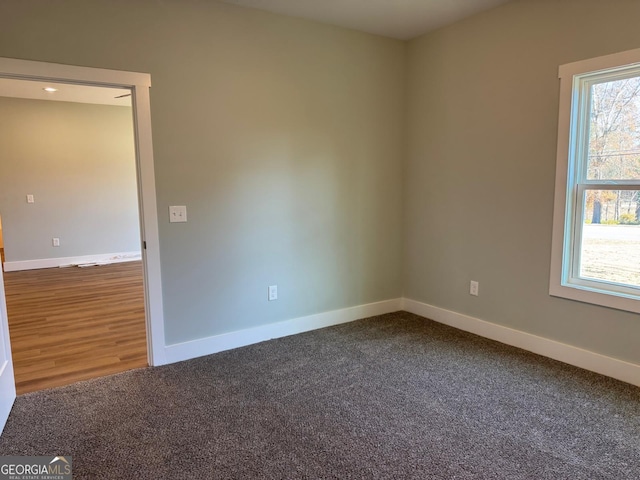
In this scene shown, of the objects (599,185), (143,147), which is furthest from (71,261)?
(599,185)

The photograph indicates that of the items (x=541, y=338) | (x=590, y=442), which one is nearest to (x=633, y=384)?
(x=541, y=338)

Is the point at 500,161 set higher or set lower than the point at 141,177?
higher

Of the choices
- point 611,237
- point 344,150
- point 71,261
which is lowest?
point 71,261

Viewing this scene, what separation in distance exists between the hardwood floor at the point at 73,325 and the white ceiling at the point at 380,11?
2.86 m

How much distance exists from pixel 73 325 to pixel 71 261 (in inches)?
137

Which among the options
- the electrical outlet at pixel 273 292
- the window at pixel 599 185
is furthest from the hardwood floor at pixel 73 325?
the window at pixel 599 185

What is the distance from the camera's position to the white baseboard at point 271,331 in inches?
124

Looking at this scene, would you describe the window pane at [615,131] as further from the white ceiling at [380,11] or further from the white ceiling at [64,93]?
the white ceiling at [64,93]

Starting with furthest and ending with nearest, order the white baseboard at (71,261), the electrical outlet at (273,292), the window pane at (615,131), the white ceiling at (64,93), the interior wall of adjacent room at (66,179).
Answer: the white baseboard at (71,261) → the interior wall of adjacent room at (66,179) → the white ceiling at (64,93) → the electrical outlet at (273,292) → the window pane at (615,131)

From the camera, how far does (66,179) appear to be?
6.80m

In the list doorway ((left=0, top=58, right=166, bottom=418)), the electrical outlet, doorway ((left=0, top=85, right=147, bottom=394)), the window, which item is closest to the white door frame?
doorway ((left=0, top=58, right=166, bottom=418))

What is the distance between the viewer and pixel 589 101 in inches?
112

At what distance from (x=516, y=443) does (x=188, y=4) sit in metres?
3.40

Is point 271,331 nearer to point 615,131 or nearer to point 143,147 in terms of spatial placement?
point 143,147
